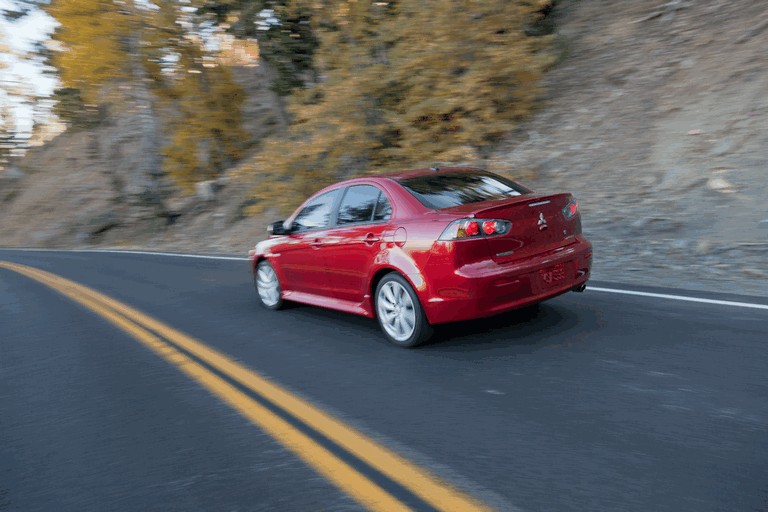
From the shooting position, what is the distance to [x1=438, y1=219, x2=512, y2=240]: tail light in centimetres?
543

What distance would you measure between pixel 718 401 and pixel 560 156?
10895mm

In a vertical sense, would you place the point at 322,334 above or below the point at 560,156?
below

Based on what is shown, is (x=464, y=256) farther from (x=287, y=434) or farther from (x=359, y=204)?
(x=287, y=434)

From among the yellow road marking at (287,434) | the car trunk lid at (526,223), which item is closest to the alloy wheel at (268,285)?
the yellow road marking at (287,434)

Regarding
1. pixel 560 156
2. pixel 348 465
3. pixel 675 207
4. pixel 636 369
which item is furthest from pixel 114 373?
pixel 560 156

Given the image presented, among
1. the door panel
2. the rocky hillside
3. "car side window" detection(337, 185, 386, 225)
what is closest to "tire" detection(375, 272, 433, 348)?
the door panel

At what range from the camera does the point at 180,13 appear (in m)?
23.5

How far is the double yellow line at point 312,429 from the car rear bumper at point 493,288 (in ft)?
4.62

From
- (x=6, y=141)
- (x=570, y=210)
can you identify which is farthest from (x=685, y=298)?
(x=6, y=141)

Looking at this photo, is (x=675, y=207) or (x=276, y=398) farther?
(x=675, y=207)

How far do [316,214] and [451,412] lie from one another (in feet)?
11.4

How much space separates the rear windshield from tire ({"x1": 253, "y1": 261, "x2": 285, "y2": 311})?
2481 mm

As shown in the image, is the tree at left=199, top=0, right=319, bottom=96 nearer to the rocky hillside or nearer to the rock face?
the rocky hillside

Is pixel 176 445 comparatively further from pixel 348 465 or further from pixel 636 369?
pixel 636 369
